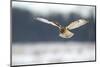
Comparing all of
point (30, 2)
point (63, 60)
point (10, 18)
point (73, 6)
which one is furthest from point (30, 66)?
point (73, 6)

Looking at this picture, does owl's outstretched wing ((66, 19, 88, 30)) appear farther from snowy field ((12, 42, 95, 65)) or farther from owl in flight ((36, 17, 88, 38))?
snowy field ((12, 42, 95, 65))

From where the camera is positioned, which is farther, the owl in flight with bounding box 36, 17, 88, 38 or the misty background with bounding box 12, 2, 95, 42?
the owl in flight with bounding box 36, 17, 88, 38

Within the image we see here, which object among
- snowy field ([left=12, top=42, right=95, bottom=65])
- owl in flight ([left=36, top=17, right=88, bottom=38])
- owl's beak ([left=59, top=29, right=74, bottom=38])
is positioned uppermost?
owl in flight ([left=36, top=17, right=88, bottom=38])

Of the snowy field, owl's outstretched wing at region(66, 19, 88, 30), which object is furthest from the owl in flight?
the snowy field

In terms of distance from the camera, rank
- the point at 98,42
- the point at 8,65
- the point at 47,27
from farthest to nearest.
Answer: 1. the point at 98,42
2. the point at 47,27
3. the point at 8,65

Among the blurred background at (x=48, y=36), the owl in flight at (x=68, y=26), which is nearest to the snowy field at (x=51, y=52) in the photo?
the blurred background at (x=48, y=36)

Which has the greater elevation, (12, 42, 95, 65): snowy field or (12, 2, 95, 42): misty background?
(12, 2, 95, 42): misty background

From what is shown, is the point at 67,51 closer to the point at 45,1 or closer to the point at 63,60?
the point at 63,60

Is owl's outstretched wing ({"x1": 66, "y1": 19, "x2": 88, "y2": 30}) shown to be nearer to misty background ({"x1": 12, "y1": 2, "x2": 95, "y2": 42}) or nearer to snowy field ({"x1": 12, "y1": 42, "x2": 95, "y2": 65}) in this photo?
misty background ({"x1": 12, "y1": 2, "x2": 95, "y2": 42})
